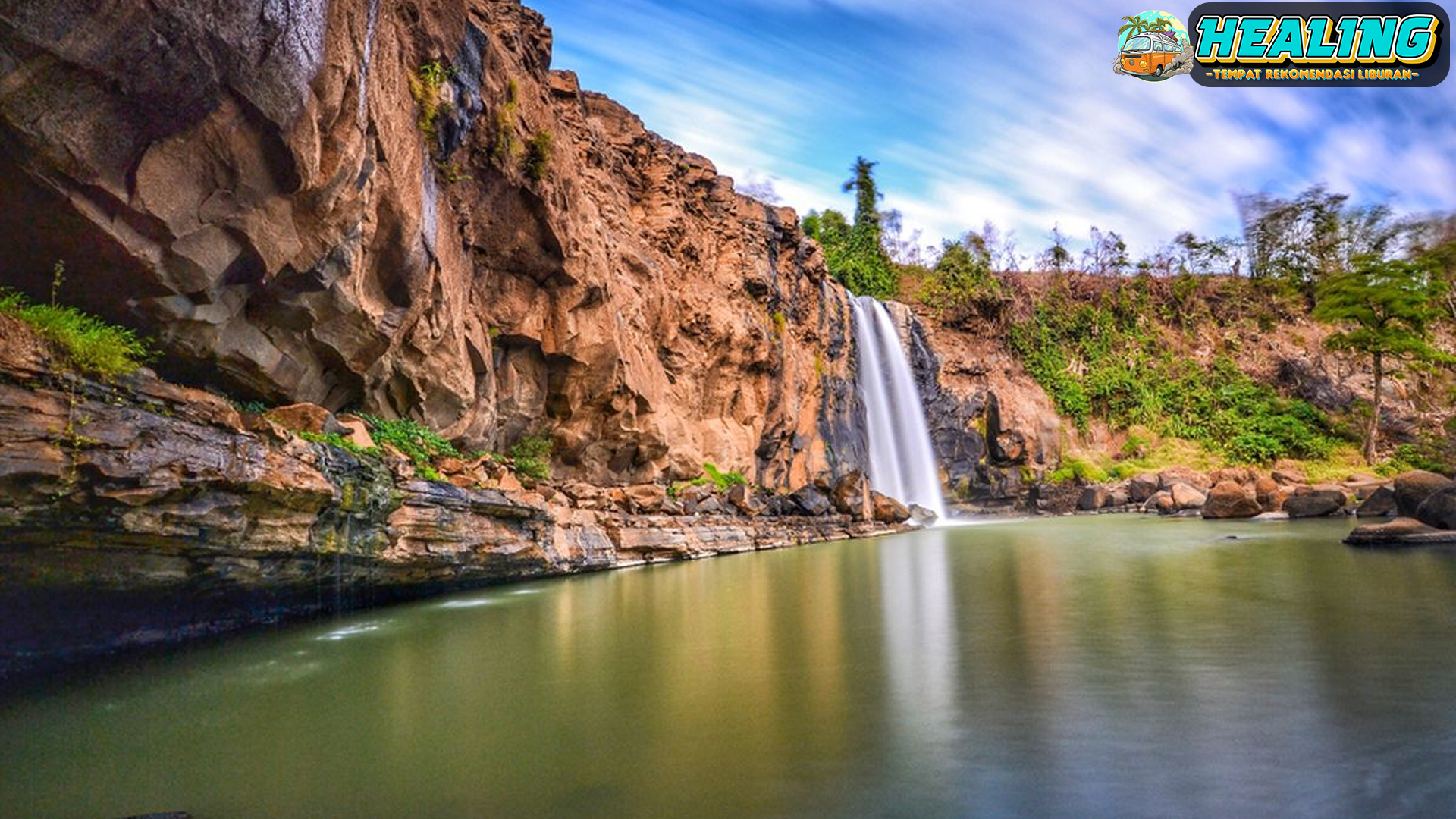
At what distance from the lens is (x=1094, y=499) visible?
3497 centimetres

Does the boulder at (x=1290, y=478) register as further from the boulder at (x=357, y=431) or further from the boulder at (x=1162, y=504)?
the boulder at (x=357, y=431)

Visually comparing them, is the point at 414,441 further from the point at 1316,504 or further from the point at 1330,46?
the point at 1316,504

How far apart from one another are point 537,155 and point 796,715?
13134mm

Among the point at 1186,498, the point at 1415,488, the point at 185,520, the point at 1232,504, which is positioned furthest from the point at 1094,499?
the point at 185,520

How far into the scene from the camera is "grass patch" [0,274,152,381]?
5.49 metres

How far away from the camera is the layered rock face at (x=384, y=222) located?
619cm

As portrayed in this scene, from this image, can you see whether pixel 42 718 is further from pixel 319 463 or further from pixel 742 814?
pixel 742 814

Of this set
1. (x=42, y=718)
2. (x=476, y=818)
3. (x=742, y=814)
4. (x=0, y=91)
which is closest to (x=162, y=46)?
(x=0, y=91)

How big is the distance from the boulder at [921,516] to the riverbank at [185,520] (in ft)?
73.3

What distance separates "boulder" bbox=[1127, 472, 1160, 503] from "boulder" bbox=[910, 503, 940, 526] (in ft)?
33.9

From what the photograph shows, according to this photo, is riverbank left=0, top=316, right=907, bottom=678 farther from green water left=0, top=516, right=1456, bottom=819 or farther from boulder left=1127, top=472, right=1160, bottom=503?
boulder left=1127, top=472, right=1160, bottom=503

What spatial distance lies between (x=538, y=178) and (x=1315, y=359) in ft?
159

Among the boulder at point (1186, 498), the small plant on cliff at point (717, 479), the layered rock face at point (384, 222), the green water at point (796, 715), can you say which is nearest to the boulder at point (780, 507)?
the small plant on cliff at point (717, 479)

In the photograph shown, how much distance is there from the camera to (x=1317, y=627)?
6.62m
